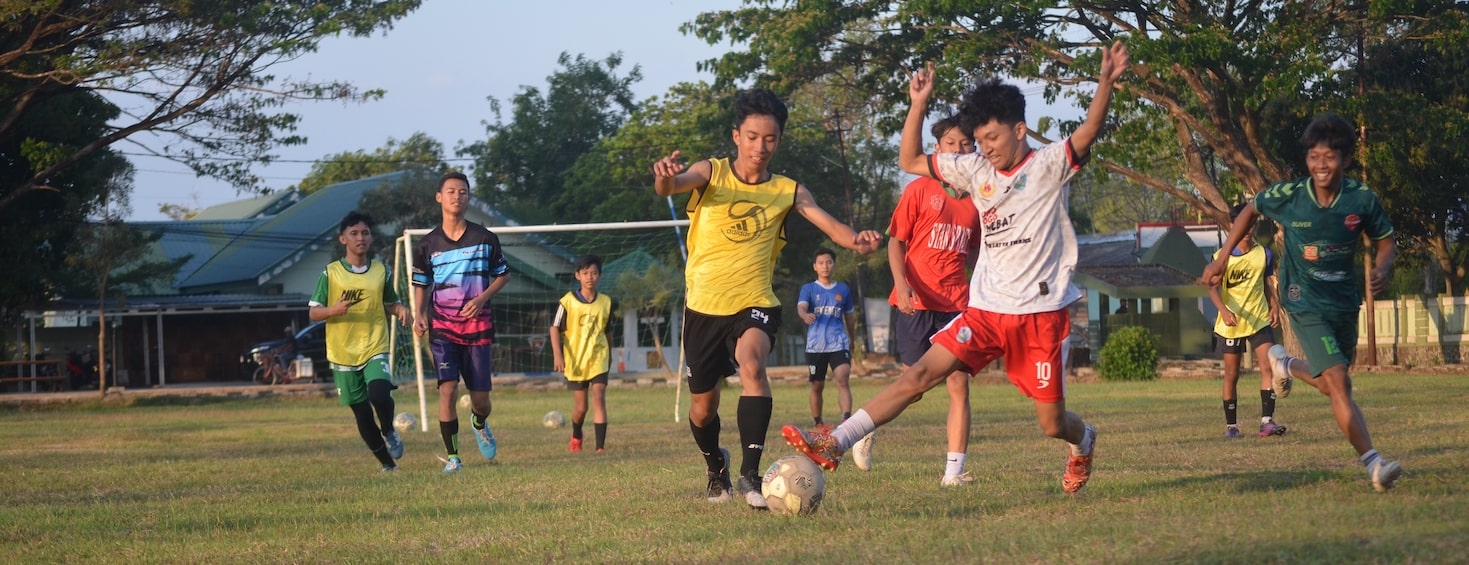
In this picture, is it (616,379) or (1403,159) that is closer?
(1403,159)

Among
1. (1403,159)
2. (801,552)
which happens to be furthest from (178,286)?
(801,552)

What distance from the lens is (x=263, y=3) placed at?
22.8 metres

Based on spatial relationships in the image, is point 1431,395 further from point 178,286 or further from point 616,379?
point 178,286

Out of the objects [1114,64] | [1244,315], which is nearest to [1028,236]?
[1114,64]

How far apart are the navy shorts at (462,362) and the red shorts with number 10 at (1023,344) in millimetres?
4916

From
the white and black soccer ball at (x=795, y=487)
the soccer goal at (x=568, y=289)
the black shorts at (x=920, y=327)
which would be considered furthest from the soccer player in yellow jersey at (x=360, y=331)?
the soccer goal at (x=568, y=289)

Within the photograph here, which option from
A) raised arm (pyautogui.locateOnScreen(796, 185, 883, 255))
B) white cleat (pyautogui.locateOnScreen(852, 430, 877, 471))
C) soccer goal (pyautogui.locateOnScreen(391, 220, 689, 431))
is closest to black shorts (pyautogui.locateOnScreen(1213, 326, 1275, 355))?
white cleat (pyautogui.locateOnScreen(852, 430, 877, 471))

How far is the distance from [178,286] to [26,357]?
4.75 metres

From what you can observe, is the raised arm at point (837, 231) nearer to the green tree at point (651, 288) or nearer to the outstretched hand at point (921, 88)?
the outstretched hand at point (921, 88)

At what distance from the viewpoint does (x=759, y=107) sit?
6711 millimetres

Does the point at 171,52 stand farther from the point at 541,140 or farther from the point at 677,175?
the point at 541,140

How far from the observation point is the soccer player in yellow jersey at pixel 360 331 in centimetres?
991

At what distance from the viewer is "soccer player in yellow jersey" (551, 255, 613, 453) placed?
12.6 meters

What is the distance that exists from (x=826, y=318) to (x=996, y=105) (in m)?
7.66
